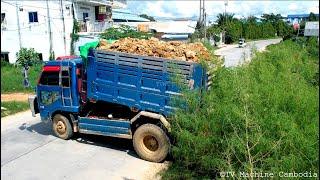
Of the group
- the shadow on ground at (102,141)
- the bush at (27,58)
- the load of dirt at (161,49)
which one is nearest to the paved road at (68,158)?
the shadow on ground at (102,141)

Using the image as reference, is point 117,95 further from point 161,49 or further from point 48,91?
point 48,91

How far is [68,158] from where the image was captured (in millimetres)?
9797

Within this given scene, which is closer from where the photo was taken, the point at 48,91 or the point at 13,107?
the point at 48,91

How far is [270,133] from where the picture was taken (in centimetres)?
546

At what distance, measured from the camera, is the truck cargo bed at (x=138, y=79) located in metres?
8.69

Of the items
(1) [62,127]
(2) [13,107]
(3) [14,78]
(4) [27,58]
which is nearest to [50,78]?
(1) [62,127]

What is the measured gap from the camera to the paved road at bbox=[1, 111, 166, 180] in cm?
882

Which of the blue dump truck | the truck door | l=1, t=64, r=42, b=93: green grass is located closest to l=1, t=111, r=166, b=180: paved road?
the blue dump truck

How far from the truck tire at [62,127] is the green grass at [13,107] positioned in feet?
15.3

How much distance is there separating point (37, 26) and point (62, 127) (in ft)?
61.2

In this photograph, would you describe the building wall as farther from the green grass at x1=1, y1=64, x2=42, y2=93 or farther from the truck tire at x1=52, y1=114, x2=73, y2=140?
the truck tire at x1=52, y1=114, x2=73, y2=140

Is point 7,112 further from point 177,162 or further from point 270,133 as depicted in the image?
point 270,133

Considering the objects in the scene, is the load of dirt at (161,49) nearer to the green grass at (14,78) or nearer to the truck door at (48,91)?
the truck door at (48,91)

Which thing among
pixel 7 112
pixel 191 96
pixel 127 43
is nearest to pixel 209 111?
pixel 191 96
